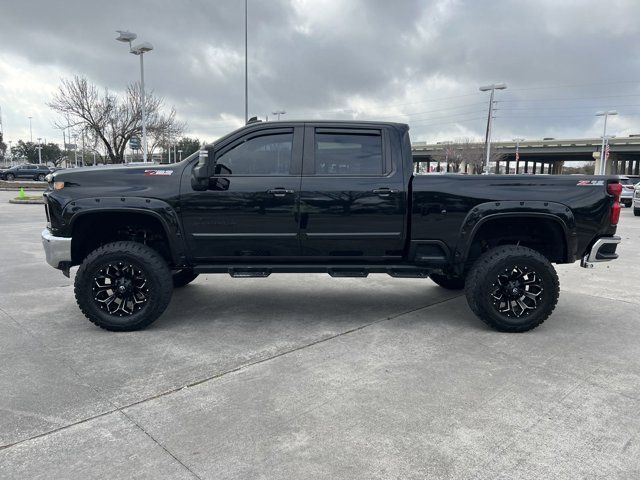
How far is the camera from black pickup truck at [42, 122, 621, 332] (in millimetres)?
4645

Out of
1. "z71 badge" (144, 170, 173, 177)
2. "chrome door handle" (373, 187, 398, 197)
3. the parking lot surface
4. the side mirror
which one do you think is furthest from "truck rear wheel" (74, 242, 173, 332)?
"chrome door handle" (373, 187, 398, 197)

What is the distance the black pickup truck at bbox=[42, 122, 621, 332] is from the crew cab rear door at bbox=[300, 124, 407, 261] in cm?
1

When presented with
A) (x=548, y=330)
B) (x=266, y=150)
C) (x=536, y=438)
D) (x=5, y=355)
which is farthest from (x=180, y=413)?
(x=548, y=330)

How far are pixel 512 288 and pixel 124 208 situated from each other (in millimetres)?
3806

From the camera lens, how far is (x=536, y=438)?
2895mm

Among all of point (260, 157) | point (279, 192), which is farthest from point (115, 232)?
point (279, 192)

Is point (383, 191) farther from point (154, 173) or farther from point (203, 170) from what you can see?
point (154, 173)

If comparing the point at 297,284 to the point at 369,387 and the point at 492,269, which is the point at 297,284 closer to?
the point at 492,269

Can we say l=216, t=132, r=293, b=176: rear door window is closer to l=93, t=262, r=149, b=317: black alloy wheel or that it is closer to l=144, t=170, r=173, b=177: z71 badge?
l=144, t=170, r=173, b=177: z71 badge

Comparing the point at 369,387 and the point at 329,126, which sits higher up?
the point at 329,126

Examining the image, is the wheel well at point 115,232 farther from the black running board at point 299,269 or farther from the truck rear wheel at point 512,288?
the truck rear wheel at point 512,288

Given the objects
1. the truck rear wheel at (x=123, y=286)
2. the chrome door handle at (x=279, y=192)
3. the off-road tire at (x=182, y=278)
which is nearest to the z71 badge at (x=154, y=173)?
the truck rear wheel at (x=123, y=286)

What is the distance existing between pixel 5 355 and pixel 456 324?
4.16 m

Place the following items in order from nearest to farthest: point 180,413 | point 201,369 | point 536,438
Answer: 1. point 536,438
2. point 180,413
3. point 201,369
